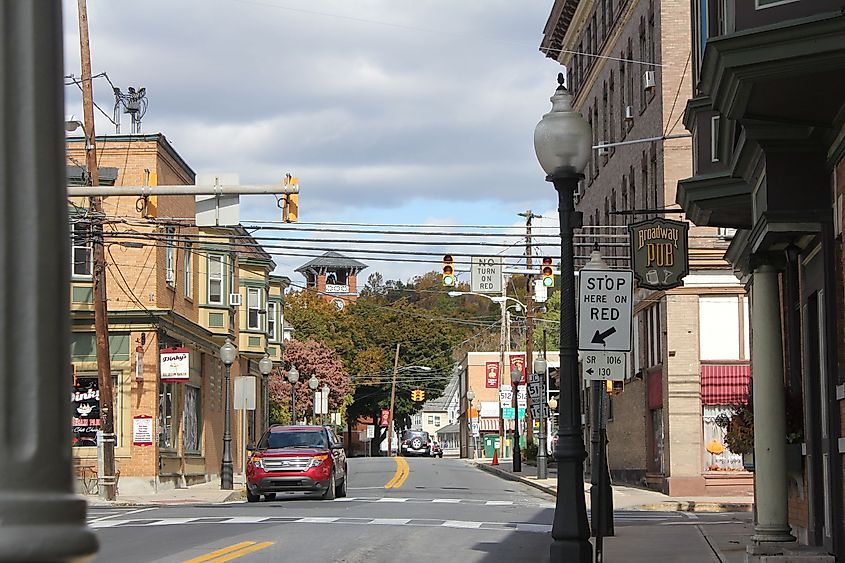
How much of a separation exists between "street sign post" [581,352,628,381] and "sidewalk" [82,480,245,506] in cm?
1771

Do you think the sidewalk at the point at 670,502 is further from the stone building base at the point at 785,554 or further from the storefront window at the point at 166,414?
the stone building base at the point at 785,554

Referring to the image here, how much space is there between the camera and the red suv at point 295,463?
28547 millimetres

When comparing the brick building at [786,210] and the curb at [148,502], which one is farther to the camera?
the curb at [148,502]

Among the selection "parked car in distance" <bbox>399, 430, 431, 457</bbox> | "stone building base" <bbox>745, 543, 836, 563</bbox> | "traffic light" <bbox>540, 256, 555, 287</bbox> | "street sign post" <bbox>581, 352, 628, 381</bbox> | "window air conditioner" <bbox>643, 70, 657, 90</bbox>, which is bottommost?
"parked car in distance" <bbox>399, 430, 431, 457</bbox>

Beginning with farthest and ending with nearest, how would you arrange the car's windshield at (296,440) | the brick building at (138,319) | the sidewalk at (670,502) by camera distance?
the brick building at (138,319) < the car's windshield at (296,440) < the sidewalk at (670,502)

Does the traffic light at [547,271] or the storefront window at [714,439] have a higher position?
the traffic light at [547,271]

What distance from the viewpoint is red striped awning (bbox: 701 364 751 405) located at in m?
33.4

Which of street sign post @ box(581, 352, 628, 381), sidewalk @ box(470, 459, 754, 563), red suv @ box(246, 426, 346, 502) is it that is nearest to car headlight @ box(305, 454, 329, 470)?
red suv @ box(246, 426, 346, 502)

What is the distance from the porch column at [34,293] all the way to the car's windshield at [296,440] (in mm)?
27124

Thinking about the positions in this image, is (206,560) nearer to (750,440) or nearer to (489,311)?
(750,440)

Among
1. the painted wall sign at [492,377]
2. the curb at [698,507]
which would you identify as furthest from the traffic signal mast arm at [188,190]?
the painted wall sign at [492,377]

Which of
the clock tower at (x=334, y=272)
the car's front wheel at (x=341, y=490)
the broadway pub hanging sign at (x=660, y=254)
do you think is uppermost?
the clock tower at (x=334, y=272)

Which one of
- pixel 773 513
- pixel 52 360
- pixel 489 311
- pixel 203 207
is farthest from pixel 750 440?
pixel 489 311

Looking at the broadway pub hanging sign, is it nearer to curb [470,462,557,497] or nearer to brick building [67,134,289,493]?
curb [470,462,557,497]
